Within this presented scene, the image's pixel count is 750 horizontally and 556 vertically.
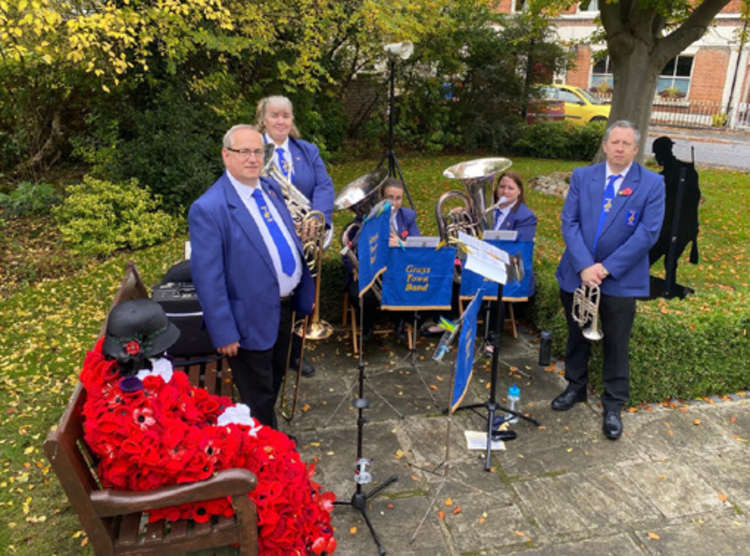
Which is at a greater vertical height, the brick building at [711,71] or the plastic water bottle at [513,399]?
the brick building at [711,71]

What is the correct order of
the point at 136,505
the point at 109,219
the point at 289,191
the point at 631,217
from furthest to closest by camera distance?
1. the point at 109,219
2. the point at 289,191
3. the point at 631,217
4. the point at 136,505

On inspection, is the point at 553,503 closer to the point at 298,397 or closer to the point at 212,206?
the point at 298,397

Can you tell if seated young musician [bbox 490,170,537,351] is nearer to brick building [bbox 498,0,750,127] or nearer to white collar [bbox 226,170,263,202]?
white collar [bbox 226,170,263,202]

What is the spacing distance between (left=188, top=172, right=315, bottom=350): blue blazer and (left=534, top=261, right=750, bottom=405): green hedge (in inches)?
109

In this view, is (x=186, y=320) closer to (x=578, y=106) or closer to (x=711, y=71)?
(x=578, y=106)

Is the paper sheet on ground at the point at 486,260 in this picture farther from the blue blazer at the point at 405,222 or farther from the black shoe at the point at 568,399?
the blue blazer at the point at 405,222

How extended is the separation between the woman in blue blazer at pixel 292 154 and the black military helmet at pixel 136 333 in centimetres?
219

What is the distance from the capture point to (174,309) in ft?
14.5

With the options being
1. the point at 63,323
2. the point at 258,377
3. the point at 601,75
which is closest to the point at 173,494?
the point at 258,377

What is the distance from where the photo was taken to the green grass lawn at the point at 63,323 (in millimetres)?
3348

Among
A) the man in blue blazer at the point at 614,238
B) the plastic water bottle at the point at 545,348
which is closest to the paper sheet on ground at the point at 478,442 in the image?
the man in blue blazer at the point at 614,238

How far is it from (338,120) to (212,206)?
37.9 feet

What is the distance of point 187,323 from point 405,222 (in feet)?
7.25

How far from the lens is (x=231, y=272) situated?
3279 millimetres
